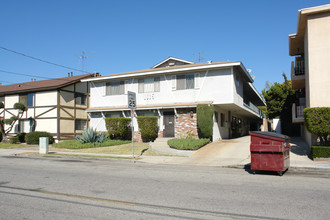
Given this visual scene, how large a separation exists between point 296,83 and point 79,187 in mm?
19400

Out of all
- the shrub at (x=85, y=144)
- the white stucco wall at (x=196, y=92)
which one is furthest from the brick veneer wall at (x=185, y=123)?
the shrub at (x=85, y=144)

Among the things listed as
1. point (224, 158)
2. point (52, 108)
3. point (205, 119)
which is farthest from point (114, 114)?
point (224, 158)

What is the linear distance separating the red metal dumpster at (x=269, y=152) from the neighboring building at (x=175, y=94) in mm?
10127

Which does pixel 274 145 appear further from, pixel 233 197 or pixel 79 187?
pixel 79 187

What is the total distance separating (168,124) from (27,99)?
15750mm

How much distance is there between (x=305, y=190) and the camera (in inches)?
285

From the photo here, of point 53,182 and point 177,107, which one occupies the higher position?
point 177,107

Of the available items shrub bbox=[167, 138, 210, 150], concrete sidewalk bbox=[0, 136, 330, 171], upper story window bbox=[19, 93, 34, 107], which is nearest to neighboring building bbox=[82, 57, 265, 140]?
shrub bbox=[167, 138, 210, 150]

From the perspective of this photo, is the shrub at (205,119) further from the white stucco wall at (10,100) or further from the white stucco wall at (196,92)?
the white stucco wall at (10,100)

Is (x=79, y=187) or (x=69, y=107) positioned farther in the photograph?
(x=69, y=107)

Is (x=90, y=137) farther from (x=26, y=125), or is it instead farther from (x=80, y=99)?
(x=26, y=125)

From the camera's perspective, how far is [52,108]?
88.1ft

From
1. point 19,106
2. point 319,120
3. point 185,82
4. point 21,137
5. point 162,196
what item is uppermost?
point 185,82

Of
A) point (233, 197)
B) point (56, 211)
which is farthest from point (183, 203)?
point (56, 211)
